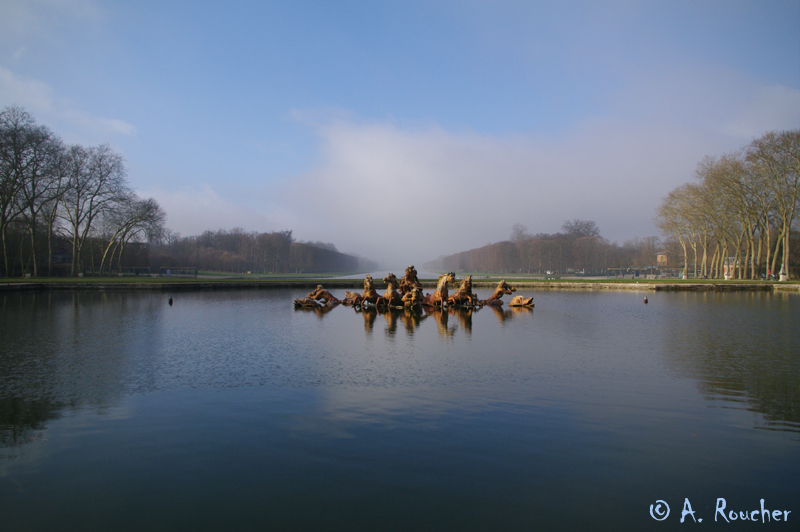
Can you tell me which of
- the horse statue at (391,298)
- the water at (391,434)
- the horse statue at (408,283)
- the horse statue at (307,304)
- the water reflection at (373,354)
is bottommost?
the water at (391,434)

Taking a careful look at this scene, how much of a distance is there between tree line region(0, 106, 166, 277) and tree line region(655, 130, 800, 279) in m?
57.6

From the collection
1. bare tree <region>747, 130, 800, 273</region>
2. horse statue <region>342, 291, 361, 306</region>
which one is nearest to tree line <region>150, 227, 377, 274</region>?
horse statue <region>342, 291, 361, 306</region>

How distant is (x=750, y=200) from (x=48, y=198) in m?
64.8

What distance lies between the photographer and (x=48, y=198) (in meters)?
38.6

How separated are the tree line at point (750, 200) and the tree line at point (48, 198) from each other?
57637mm

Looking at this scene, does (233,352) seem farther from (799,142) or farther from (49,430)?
(799,142)

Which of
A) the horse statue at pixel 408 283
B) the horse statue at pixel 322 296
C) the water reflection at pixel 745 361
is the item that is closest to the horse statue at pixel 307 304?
the horse statue at pixel 322 296

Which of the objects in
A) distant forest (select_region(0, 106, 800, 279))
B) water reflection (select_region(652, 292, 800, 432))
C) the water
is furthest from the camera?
distant forest (select_region(0, 106, 800, 279))

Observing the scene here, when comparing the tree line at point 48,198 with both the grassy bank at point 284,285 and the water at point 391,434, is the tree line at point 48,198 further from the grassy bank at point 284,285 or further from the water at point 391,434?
the water at point 391,434

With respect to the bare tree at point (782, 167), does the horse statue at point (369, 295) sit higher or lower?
lower

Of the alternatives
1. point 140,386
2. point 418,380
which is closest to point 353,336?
point 418,380

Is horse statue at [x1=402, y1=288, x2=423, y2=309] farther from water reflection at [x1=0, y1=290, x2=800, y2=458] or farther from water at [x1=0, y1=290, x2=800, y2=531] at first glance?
water at [x1=0, y1=290, x2=800, y2=531]

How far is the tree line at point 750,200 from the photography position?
3919cm

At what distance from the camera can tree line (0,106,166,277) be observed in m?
35.3
